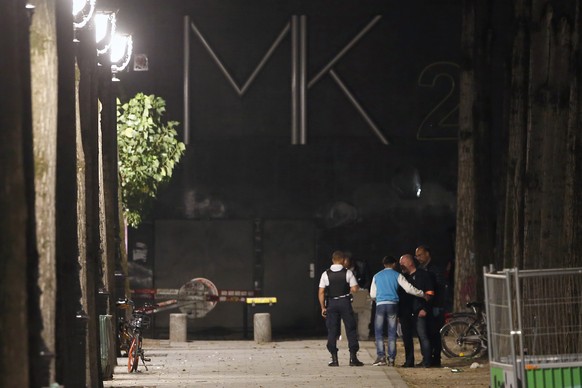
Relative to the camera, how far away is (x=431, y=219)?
43219 millimetres

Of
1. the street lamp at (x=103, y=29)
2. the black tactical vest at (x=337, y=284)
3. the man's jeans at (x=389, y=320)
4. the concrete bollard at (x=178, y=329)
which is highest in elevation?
the street lamp at (x=103, y=29)

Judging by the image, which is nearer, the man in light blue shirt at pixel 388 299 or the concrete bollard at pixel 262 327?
the man in light blue shirt at pixel 388 299

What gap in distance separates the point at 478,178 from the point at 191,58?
10093 millimetres

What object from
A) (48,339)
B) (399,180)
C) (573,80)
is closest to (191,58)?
(399,180)

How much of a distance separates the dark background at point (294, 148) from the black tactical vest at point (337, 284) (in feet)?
44.4

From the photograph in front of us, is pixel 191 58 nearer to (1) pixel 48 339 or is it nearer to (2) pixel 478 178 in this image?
(2) pixel 478 178

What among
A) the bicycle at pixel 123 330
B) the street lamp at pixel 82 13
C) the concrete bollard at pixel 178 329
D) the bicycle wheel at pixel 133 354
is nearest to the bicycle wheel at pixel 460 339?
the bicycle at pixel 123 330

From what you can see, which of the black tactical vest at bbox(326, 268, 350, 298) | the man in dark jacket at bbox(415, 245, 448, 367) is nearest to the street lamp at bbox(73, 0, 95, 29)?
the black tactical vest at bbox(326, 268, 350, 298)

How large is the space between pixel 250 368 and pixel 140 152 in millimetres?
8561

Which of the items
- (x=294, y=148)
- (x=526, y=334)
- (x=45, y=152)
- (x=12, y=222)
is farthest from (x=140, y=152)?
(x=12, y=222)

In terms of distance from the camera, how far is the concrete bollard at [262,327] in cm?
3716

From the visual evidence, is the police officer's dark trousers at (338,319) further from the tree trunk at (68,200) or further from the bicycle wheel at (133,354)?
the tree trunk at (68,200)

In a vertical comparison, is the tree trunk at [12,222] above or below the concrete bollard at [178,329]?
above

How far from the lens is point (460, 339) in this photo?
30.5m
